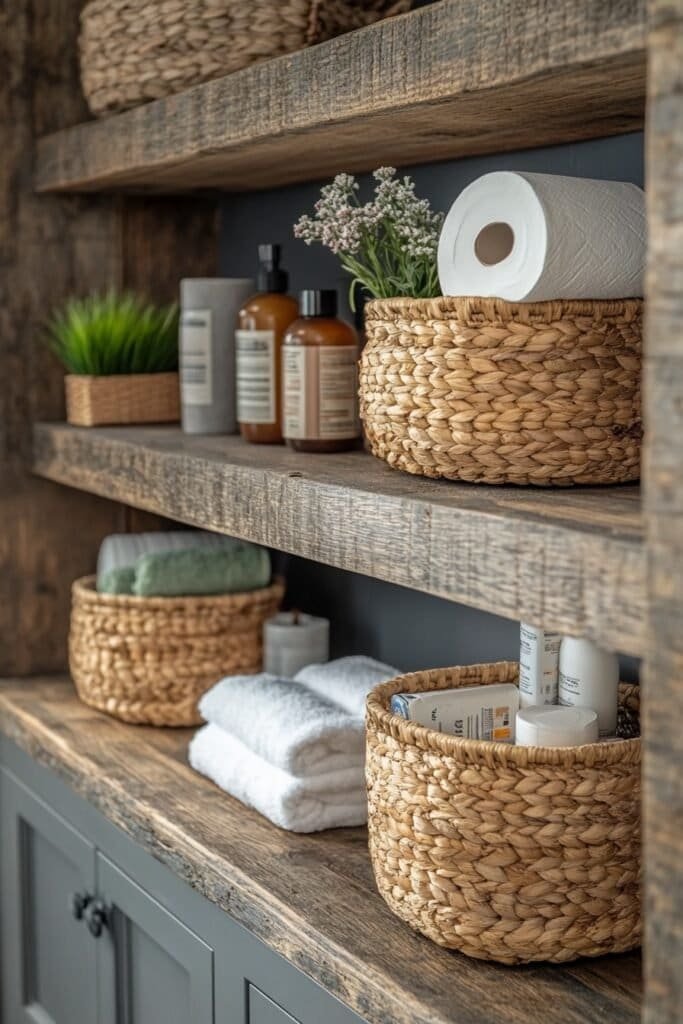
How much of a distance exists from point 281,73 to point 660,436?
0.65 meters

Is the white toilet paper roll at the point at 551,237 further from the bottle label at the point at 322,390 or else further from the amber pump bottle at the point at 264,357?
the amber pump bottle at the point at 264,357

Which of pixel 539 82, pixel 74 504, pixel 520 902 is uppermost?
pixel 539 82

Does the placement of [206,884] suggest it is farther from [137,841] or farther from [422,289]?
[422,289]

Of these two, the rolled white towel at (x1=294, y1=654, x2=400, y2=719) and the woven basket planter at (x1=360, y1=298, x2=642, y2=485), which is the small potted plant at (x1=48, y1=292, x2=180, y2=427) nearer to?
the rolled white towel at (x1=294, y1=654, x2=400, y2=719)

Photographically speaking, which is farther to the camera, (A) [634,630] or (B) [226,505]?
(B) [226,505]

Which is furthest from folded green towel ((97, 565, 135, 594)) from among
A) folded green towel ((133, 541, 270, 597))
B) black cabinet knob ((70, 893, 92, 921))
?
black cabinet knob ((70, 893, 92, 921))

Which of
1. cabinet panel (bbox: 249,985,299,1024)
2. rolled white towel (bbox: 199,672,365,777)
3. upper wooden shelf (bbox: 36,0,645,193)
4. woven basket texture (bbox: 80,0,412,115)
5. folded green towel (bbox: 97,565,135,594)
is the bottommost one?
cabinet panel (bbox: 249,985,299,1024)

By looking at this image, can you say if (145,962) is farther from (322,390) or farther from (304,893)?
(322,390)

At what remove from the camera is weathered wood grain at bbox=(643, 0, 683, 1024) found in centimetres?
72

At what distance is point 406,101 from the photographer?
1.05 metres

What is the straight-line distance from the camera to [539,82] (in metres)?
0.94

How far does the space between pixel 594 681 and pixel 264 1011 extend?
1.39 feet

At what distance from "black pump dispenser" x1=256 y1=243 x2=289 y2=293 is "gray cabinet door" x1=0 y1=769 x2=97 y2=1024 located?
691mm

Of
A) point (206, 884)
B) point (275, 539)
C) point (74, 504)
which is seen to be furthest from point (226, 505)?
point (74, 504)
